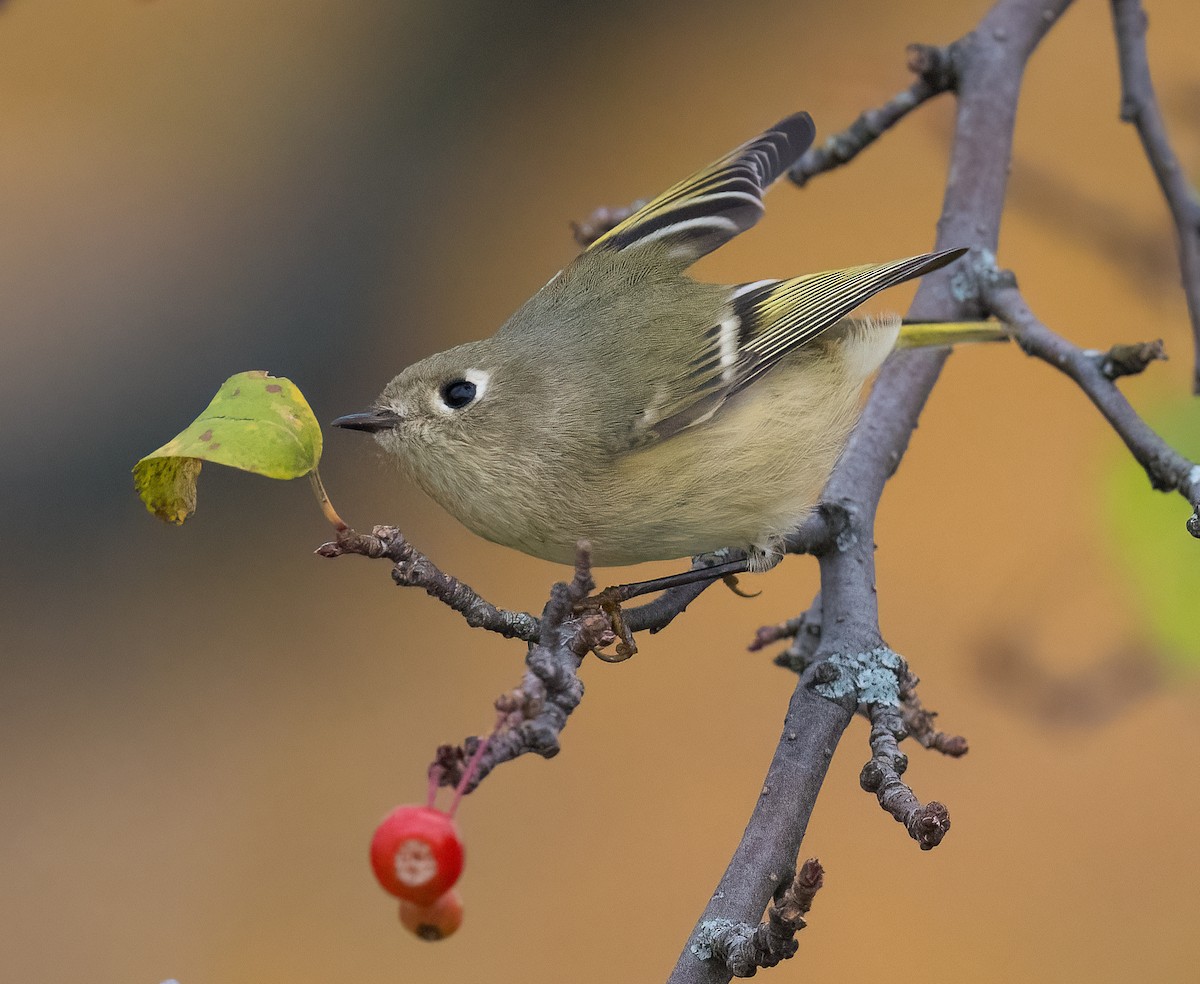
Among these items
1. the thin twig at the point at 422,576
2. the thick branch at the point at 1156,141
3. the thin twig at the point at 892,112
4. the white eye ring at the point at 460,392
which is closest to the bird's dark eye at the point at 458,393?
the white eye ring at the point at 460,392

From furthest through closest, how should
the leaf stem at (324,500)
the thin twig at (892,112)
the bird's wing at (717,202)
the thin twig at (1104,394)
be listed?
the thin twig at (892,112)
the bird's wing at (717,202)
the thin twig at (1104,394)
the leaf stem at (324,500)

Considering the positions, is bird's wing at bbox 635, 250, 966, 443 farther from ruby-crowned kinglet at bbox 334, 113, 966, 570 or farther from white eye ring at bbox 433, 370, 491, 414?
white eye ring at bbox 433, 370, 491, 414

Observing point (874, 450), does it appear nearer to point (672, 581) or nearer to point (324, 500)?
point (672, 581)

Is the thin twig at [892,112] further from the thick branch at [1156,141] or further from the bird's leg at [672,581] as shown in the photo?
the bird's leg at [672,581]

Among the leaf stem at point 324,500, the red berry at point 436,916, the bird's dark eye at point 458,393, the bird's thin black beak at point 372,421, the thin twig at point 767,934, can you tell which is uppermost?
the bird's dark eye at point 458,393

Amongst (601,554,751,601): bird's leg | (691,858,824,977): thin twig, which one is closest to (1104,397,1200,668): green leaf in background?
(601,554,751,601): bird's leg

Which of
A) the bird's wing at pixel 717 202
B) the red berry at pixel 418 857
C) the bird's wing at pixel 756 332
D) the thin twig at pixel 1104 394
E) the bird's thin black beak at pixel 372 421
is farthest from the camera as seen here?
the bird's wing at pixel 717 202

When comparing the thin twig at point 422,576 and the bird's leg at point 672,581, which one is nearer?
the thin twig at point 422,576

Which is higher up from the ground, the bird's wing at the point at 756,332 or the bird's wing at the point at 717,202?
the bird's wing at the point at 717,202
